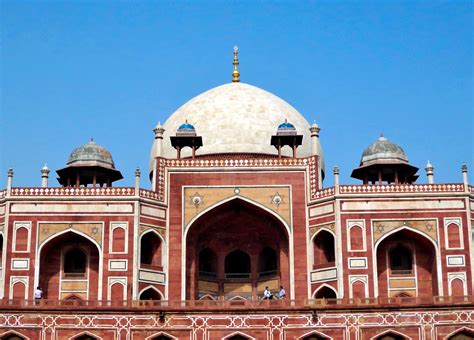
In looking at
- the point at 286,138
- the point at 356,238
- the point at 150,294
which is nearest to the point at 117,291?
the point at 150,294

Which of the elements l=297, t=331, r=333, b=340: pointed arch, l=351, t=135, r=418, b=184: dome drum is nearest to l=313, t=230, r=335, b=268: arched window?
l=351, t=135, r=418, b=184: dome drum

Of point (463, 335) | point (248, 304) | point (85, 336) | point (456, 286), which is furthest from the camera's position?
Answer: point (456, 286)

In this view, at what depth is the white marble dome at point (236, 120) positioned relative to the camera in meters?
39.4

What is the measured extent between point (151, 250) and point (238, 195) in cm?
370

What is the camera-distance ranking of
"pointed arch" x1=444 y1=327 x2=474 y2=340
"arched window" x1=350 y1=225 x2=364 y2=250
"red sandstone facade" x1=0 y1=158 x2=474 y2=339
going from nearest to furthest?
"pointed arch" x1=444 y1=327 x2=474 y2=340 → "red sandstone facade" x1=0 y1=158 x2=474 y2=339 → "arched window" x1=350 y1=225 x2=364 y2=250

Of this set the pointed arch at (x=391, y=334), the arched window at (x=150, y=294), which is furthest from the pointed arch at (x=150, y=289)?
the pointed arch at (x=391, y=334)

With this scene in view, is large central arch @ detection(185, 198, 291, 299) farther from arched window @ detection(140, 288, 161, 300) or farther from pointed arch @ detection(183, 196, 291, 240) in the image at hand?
arched window @ detection(140, 288, 161, 300)

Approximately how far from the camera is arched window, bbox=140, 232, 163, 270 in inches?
1348

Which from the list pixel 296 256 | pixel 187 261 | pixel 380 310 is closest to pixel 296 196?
pixel 296 256

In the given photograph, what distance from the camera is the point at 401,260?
3466 centimetres

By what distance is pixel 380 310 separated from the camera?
29031 mm

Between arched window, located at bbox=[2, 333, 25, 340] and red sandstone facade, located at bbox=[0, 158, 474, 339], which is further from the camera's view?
red sandstone facade, located at bbox=[0, 158, 474, 339]

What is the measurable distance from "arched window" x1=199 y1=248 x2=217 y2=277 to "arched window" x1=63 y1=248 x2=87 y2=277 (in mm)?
4514

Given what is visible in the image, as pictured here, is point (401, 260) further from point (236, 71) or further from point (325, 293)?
point (236, 71)
